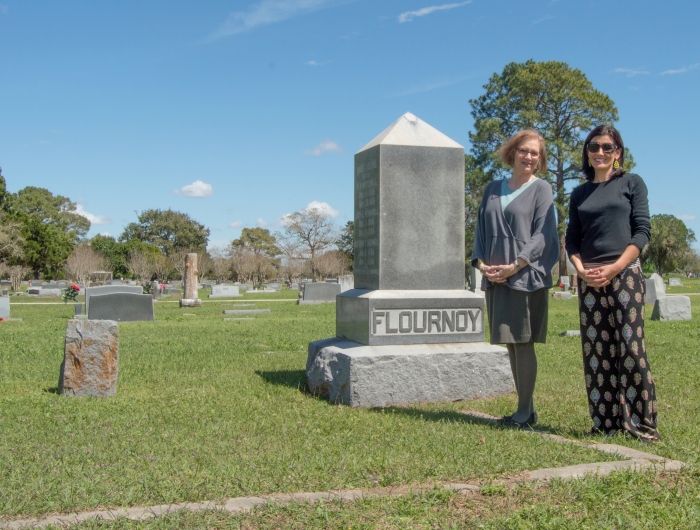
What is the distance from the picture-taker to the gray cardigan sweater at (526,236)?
14.9 ft

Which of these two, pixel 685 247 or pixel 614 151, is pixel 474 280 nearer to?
pixel 614 151

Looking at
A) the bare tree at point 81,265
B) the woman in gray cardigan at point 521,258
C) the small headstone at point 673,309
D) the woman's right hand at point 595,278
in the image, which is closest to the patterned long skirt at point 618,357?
the woman's right hand at point 595,278

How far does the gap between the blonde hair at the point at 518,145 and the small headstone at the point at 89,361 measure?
387 centimetres

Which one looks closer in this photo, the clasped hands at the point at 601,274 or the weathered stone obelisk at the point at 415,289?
the clasped hands at the point at 601,274

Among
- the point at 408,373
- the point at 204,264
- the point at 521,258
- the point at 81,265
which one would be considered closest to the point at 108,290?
the point at 408,373

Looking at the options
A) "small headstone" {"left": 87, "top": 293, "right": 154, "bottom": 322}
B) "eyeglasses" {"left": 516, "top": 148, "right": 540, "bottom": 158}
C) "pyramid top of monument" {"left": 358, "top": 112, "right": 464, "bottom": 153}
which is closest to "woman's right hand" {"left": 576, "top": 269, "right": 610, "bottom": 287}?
"eyeglasses" {"left": 516, "top": 148, "right": 540, "bottom": 158}

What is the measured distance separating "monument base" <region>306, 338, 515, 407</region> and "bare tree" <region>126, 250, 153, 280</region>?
5663cm

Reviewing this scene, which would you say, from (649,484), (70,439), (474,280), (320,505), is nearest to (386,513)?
(320,505)

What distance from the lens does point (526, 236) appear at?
464 centimetres

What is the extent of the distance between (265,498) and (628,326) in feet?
7.70

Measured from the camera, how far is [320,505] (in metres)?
3.08

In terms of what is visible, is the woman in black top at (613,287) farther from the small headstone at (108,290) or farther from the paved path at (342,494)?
the small headstone at (108,290)

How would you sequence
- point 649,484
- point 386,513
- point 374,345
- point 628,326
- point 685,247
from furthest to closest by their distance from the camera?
point 685,247 < point 374,345 < point 628,326 < point 649,484 < point 386,513

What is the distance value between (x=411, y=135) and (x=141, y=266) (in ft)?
190
